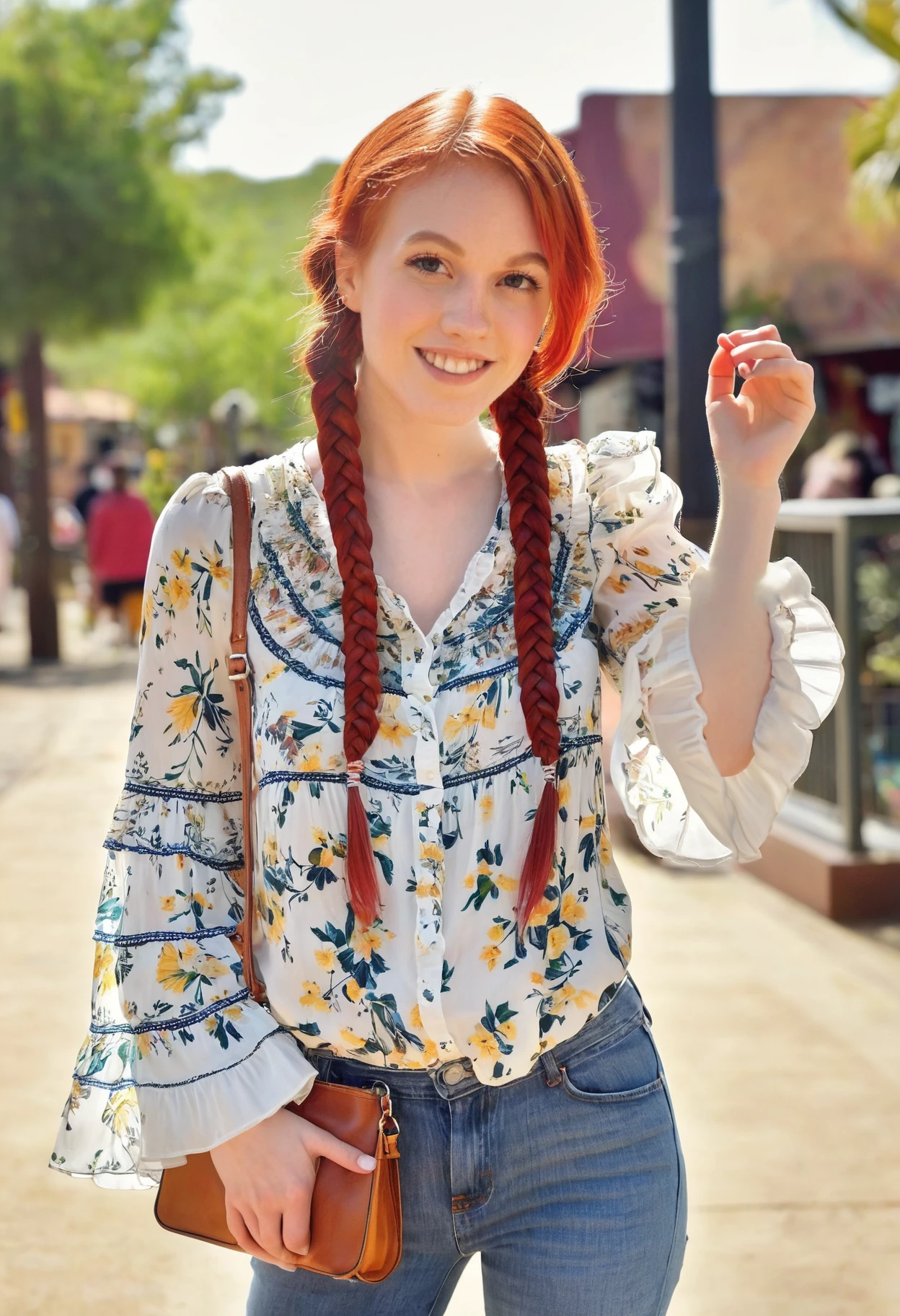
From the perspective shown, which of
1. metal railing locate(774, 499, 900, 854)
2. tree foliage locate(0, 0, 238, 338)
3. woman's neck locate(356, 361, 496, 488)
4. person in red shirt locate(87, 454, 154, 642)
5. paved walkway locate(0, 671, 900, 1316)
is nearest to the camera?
woman's neck locate(356, 361, 496, 488)

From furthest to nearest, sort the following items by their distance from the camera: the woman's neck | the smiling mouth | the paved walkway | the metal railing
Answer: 1. the metal railing
2. the paved walkway
3. the woman's neck
4. the smiling mouth

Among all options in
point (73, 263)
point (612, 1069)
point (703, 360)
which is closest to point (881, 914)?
point (703, 360)

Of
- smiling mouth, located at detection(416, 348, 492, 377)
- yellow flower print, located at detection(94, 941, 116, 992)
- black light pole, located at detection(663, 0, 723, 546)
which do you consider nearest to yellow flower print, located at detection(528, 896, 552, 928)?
yellow flower print, located at detection(94, 941, 116, 992)

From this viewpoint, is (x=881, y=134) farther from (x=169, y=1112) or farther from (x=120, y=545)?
(x=169, y=1112)

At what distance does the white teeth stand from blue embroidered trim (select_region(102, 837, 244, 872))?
0.60m

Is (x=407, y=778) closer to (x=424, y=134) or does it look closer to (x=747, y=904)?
(x=424, y=134)

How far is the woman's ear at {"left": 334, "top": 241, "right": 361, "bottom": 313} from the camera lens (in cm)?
180

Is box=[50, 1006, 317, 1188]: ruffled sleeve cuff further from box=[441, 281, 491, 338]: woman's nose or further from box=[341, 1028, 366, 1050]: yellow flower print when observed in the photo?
box=[441, 281, 491, 338]: woman's nose

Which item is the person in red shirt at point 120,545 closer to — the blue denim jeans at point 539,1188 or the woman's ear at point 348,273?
the woman's ear at point 348,273

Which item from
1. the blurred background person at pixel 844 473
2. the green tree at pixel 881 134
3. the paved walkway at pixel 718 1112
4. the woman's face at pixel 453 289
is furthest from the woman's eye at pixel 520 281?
the green tree at pixel 881 134

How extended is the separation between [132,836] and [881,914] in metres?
4.12

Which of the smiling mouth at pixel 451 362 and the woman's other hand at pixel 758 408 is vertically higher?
the smiling mouth at pixel 451 362

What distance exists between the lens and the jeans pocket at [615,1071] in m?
1.68

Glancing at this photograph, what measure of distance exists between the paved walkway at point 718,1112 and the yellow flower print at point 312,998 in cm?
170
